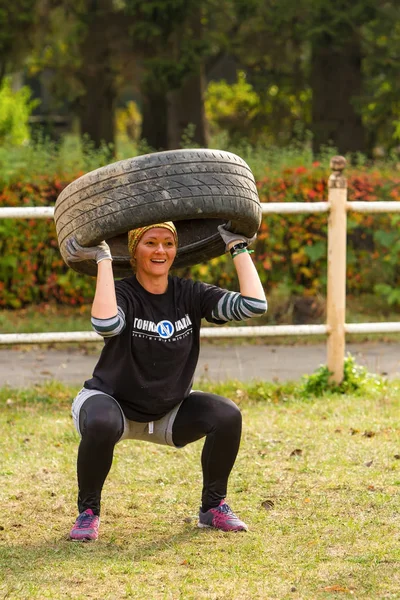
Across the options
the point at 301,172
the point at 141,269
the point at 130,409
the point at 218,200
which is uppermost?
the point at 301,172

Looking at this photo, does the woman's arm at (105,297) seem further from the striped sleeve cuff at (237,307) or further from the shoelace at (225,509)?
the shoelace at (225,509)

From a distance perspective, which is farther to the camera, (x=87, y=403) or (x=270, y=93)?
(x=270, y=93)

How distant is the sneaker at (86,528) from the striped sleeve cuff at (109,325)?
2.58ft

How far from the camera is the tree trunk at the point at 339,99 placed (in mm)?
17953

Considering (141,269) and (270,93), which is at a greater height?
(270,93)

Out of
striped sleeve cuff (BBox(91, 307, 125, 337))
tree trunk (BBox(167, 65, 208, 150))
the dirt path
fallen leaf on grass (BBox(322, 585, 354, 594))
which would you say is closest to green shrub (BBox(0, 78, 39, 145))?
tree trunk (BBox(167, 65, 208, 150))

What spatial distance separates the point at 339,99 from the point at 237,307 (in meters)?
14.0

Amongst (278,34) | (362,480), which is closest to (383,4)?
(278,34)

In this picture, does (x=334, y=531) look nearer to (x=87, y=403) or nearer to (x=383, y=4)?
(x=87, y=403)

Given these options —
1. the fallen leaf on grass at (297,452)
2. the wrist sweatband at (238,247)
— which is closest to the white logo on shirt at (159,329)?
the wrist sweatband at (238,247)

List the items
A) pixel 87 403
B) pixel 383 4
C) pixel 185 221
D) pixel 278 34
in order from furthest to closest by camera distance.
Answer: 1. pixel 278 34
2. pixel 383 4
3. pixel 185 221
4. pixel 87 403

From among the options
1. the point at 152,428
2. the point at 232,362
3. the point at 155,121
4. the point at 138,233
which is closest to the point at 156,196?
the point at 138,233

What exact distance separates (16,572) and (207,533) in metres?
0.90

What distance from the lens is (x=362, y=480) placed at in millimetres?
5516
